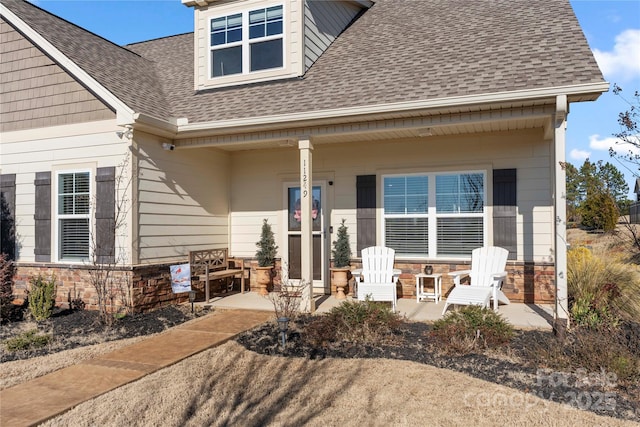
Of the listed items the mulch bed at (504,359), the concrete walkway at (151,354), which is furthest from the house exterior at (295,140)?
the mulch bed at (504,359)

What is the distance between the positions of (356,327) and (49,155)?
588cm

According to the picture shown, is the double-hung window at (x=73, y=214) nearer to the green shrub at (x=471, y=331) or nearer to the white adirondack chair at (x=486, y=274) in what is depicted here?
the green shrub at (x=471, y=331)

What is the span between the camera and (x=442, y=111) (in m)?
5.93

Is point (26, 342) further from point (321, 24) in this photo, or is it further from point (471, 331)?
point (321, 24)

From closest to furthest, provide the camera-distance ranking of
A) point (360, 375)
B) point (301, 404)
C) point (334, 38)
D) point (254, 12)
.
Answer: point (301, 404), point (360, 375), point (254, 12), point (334, 38)

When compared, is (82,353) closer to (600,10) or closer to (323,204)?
(323,204)

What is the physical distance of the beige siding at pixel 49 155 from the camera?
677 cm

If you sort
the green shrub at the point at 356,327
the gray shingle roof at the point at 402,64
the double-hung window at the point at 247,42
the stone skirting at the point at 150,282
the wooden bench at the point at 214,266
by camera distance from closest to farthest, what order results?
the green shrub at the point at 356,327, the gray shingle roof at the point at 402,64, the stone skirting at the point at 150,282, the wooden bench at the point at 214,266, the double-hung window at the point at 247,42

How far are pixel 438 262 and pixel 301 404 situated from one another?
15.0ft

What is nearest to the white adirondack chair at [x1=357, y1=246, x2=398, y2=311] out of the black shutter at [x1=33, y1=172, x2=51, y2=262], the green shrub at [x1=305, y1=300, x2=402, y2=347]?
the green shrub at [x1=305, y1=300, x2=402, y2=347]

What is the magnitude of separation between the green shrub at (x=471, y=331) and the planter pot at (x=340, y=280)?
9.52 feet

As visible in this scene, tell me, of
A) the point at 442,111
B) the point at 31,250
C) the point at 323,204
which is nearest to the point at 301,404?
the point at 442,111

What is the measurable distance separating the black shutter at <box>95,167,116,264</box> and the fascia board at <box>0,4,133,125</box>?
913 millimetres

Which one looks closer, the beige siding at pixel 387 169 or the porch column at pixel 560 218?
the porch column at pixel 560 218
